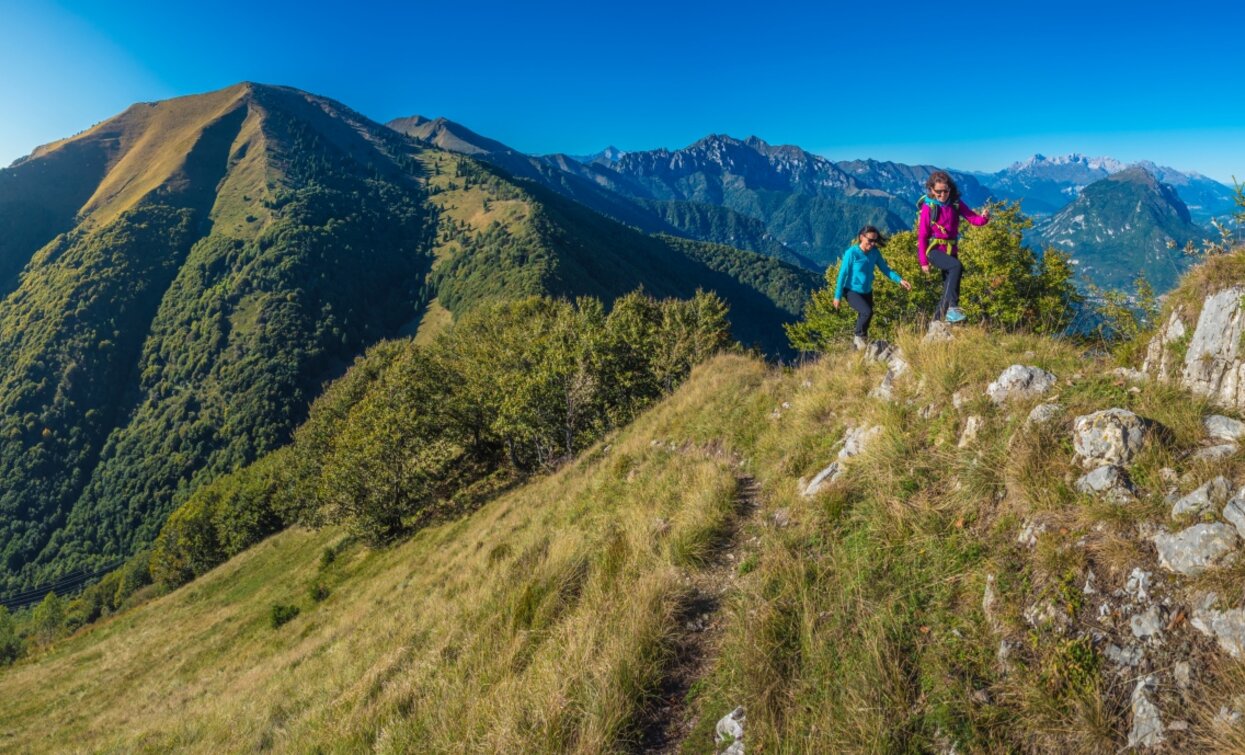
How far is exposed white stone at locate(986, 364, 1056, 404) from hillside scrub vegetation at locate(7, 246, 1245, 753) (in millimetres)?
106

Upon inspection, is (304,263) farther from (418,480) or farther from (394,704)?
(394,704)

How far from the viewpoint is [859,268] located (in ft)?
36.0

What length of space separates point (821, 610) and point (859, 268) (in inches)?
312

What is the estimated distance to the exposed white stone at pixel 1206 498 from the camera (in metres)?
4.04

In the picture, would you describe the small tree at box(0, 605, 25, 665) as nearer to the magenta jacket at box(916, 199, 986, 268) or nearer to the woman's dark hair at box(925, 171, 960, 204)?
the magenta jacket at box(916, 199, 986, 268)

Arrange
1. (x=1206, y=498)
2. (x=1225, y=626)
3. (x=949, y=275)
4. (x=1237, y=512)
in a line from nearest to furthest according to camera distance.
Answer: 1. (x=1225, y=626)
2. (x=1237, y=512)
3. (x=1206, y=498)
4. (x=949, y=275)

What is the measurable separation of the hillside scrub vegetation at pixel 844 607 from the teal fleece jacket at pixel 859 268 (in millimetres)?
1571

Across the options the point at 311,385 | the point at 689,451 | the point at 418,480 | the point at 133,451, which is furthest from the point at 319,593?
the point at 133,451

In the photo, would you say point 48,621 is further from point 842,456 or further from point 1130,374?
point 1130,374

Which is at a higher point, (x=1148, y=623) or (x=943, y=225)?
(x=943, y=225)

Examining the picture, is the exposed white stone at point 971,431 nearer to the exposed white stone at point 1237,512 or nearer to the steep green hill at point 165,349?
the exposed white stone at point 1237,512

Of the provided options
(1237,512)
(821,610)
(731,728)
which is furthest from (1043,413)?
(731,728)

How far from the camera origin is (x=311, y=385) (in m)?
147

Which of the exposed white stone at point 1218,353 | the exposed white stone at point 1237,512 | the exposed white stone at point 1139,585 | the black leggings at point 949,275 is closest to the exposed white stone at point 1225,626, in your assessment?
the exposed white stone at point 1139,585
